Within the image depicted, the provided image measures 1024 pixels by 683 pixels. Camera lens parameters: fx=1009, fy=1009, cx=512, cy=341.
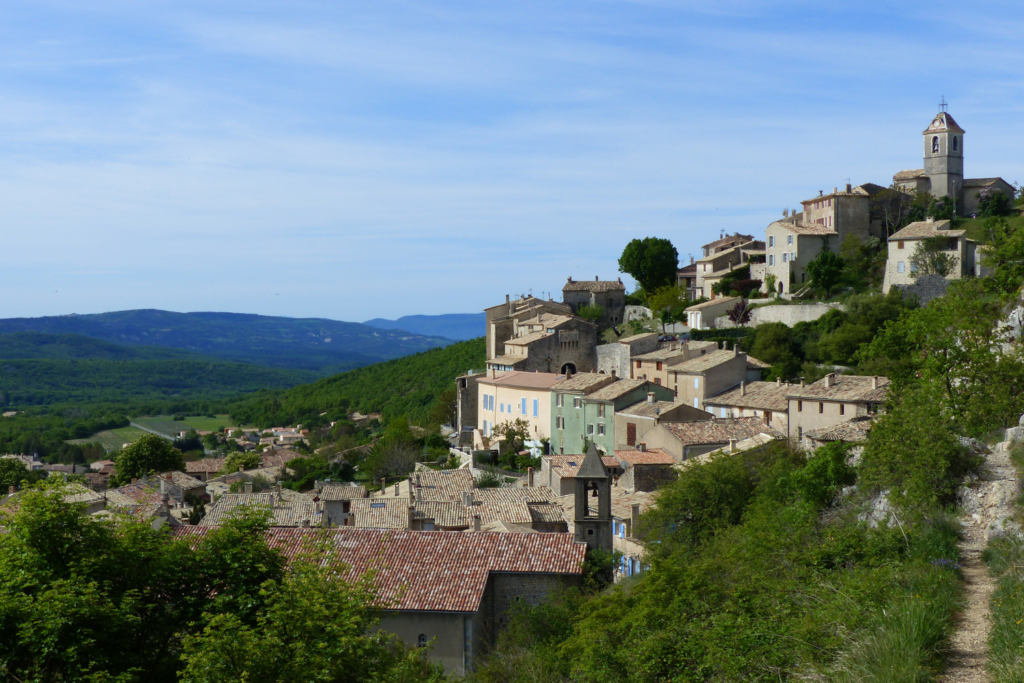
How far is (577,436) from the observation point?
168 ft

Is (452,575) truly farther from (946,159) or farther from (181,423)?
(181,423)

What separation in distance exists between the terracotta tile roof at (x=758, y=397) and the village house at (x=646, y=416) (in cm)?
146

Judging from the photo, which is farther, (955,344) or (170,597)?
(955,344)

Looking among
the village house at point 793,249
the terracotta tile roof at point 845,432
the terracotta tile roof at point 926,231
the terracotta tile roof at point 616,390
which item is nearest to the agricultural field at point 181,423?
the village house at point 793,249

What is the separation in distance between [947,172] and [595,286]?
23.9 metres

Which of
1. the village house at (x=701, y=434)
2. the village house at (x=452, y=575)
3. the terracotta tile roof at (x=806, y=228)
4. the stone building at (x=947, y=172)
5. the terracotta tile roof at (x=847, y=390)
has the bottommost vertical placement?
the village house at (x=452, y=575)

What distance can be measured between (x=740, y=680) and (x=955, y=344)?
1632 cm

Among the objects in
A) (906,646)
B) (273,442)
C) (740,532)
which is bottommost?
(273,442)

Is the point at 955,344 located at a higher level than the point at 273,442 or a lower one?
higher

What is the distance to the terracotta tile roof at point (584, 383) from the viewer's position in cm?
5181

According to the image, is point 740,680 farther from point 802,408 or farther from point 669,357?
point 669,357

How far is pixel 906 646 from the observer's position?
35.0ft

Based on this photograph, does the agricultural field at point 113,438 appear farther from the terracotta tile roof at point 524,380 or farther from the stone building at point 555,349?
the terracotta tile roof at point 524,380

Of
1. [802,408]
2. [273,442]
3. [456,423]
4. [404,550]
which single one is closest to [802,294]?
[802,408]
